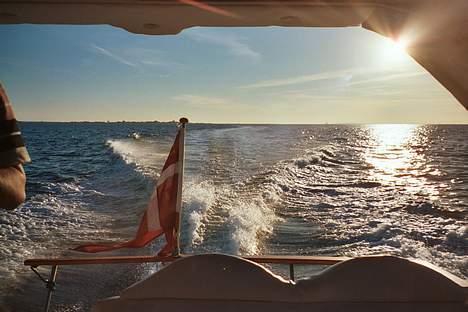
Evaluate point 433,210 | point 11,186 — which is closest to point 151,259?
point 11,186

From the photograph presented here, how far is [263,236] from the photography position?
758 centimetres

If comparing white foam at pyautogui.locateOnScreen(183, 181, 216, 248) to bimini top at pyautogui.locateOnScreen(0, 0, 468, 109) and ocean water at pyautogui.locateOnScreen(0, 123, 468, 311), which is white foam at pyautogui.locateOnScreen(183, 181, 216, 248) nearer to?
ocean water at pyautogui.locateOnScreen(0, 123, 468, 311)

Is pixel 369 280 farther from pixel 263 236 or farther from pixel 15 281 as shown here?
pixel 263 236

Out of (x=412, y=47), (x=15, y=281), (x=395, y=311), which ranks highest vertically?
(x=412, y=47)

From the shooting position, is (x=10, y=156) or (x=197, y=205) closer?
(x=10, y=156)

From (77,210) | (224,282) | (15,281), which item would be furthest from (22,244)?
(224,282)

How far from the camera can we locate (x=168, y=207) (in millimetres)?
2371

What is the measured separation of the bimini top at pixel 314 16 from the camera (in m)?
1.75

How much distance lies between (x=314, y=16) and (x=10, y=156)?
1.31 metres

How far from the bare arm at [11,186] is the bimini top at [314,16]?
37.6 inches

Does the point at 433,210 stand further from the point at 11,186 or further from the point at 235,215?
the point at 11,186

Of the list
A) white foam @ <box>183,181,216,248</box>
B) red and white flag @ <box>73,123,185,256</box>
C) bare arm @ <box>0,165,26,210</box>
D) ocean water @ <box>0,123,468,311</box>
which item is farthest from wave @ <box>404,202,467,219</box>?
bare arm @ <box>0,165,26,210</box>

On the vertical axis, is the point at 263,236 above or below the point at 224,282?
below

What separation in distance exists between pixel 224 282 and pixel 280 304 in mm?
154
